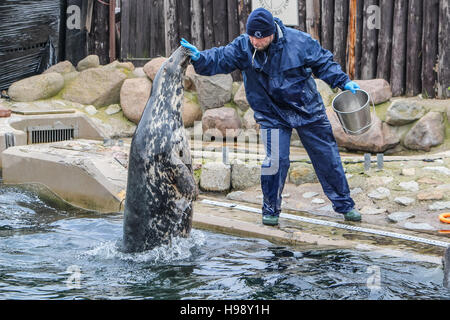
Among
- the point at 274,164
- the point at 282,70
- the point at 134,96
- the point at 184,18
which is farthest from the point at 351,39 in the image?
the point at 274,164

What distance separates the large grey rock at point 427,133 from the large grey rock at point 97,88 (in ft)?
18.5

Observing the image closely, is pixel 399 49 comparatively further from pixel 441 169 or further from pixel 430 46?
pixel 441 169

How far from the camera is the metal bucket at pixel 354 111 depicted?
20.7 feet

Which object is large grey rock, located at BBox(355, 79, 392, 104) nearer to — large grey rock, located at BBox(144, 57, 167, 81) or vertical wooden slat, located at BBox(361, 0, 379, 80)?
vertical wooden slat, located at BBox(361, 0, 379, 80)

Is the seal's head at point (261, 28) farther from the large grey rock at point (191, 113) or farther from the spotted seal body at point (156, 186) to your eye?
the large grey rock at point (191, 113)

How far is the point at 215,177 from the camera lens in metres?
8.18

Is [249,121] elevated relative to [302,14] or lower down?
lower down

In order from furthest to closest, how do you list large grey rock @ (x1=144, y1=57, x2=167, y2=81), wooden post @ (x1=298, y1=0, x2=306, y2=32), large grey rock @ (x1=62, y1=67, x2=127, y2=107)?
large grey rock @ (x1=62, y1=67, x2=127, y2=107) < large grey rock @ (x1=144, y1=57, x2=167, y2=81) < wooden post @ (x1=298, y1=0, x2=306, y2=32)

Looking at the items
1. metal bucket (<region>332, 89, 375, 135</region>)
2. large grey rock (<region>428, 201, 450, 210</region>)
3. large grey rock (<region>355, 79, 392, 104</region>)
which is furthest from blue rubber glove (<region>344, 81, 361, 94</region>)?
large grey rock (<region>355, 79, 392, 104</region>)

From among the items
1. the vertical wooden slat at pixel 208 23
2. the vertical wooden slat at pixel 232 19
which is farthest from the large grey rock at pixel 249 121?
the vertical wooden slat at pixel 208 23

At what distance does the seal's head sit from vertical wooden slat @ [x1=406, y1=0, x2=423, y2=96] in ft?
14.9

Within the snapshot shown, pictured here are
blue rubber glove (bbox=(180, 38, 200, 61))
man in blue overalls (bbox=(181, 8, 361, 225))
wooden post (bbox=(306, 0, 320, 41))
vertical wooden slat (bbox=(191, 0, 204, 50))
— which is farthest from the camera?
vertical wooden slat (bbox=(191, 0, 204, 50))

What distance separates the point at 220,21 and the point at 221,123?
82.2 inches

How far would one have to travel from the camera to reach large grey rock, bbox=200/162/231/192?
8.17 meters
